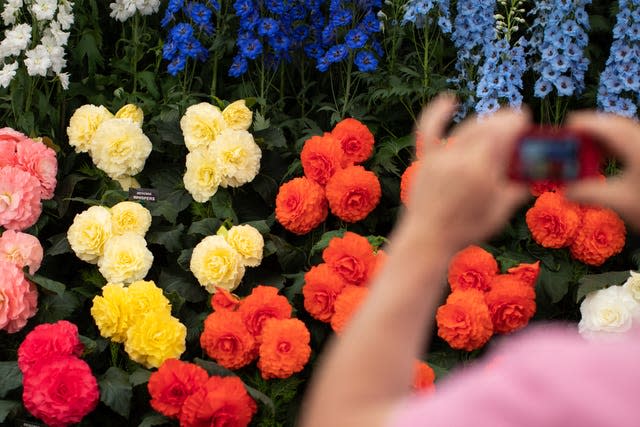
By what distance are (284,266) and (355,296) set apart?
468mm

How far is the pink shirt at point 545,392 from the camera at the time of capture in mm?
485

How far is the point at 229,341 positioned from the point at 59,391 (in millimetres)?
461

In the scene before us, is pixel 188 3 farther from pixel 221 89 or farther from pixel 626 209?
pixel 626 209

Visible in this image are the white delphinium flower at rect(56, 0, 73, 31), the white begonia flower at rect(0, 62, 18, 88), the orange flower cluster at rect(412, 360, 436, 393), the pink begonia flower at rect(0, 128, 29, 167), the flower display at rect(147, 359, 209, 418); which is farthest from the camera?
the white delphinium flower at rect(56, 0, 73, 31)

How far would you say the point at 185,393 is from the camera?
2.47 m

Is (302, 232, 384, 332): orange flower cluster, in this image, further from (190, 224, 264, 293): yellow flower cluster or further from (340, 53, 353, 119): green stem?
(340, 53, 353, 119): green stem

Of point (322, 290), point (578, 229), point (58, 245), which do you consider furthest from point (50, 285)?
point (578, 229)

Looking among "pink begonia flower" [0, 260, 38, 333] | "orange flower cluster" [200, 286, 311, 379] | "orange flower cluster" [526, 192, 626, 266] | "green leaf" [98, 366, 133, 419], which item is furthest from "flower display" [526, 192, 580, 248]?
"pink begonia flower" [0, 260, 38, 333]

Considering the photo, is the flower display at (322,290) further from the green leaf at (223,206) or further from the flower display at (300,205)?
the green leaf at (223,206)

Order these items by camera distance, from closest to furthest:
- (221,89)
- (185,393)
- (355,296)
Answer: (185,393), (355,296), (221,89)

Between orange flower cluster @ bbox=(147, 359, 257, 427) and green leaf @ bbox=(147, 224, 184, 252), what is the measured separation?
2.15ft

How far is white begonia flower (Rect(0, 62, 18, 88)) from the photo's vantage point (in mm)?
3508

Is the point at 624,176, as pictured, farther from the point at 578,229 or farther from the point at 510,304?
the point at 578,229

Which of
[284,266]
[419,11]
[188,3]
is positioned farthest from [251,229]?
[188,3]
